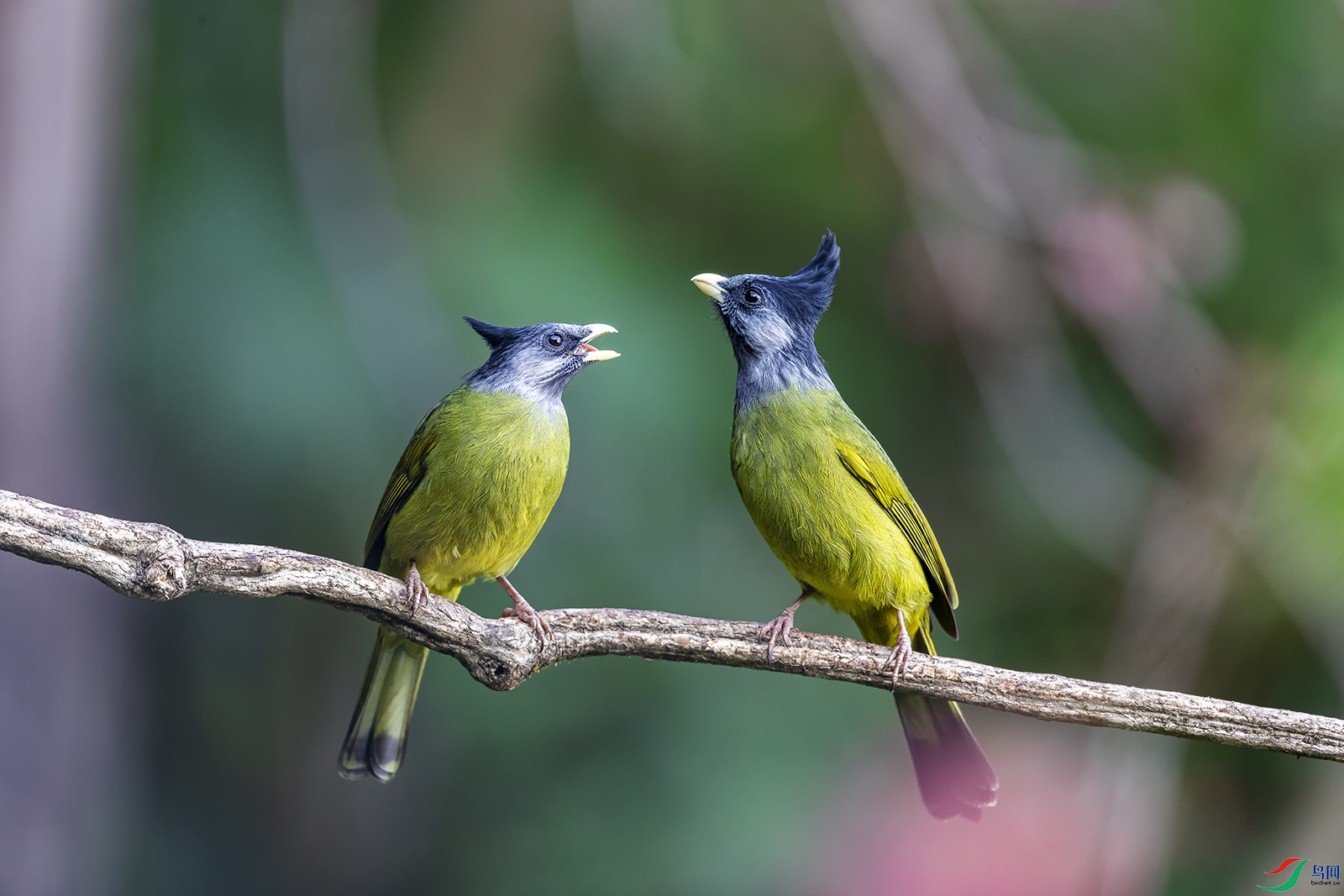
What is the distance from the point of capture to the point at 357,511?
5059 millimetres

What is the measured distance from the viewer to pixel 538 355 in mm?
2529

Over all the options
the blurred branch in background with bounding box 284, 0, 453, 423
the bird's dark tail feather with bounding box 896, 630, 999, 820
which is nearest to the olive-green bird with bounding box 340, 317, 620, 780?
the bird's dark tail feather with bounding box 896, 630, 999, 820

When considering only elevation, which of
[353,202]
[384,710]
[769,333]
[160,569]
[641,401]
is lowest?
[384,710]

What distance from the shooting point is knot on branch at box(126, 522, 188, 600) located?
216 cm

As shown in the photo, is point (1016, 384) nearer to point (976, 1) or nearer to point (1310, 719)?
point (976, 1)

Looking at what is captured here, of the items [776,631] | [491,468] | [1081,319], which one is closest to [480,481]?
[491,468]

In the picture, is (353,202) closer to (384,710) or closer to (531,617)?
(384,710)

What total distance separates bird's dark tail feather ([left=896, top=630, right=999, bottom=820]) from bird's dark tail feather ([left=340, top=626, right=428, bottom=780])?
1441 mm

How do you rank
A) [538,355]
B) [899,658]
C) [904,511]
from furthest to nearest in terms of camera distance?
1. [904,511]
2. [899,658]
3. [538,355]

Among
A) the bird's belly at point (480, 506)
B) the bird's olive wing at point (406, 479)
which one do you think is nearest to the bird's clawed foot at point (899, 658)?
the bird's belly at point (480, 506)

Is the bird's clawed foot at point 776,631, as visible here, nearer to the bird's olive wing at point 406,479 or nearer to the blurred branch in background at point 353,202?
the bird's olive wing at point 406,479

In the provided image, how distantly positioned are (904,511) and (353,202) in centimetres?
327

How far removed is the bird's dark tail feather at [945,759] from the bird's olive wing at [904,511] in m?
0.29

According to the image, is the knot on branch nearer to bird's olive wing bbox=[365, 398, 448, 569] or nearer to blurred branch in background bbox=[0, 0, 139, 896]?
bird's olive wing bbox=[365, 398, 448, 569]
